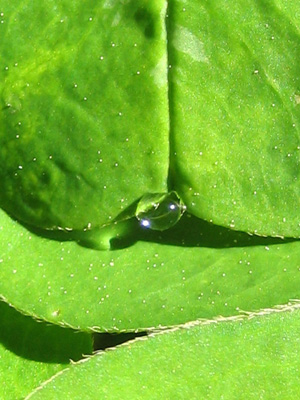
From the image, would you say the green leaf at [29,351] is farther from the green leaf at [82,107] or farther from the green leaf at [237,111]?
the green leaf at [237,111]

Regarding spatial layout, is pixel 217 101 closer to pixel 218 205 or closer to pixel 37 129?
pixel 218 205

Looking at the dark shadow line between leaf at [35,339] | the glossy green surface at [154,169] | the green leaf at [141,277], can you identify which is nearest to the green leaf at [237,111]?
the glossy green surface at [154,169]

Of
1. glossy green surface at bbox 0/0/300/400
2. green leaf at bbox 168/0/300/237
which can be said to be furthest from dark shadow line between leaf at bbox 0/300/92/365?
green leaf at bbox 168/0/300/237

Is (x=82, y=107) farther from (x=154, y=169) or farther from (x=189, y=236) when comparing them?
(x=189, y=236)

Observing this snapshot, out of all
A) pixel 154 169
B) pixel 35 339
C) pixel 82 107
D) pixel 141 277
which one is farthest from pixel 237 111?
pixel 35 339

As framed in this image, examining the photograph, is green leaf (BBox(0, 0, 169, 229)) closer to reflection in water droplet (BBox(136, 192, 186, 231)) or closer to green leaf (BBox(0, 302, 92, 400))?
reflection in water droplet (BBox(136, 192, 186, 231))

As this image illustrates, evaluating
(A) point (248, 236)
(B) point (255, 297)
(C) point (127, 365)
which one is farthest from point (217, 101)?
(C) point (127, 365)
